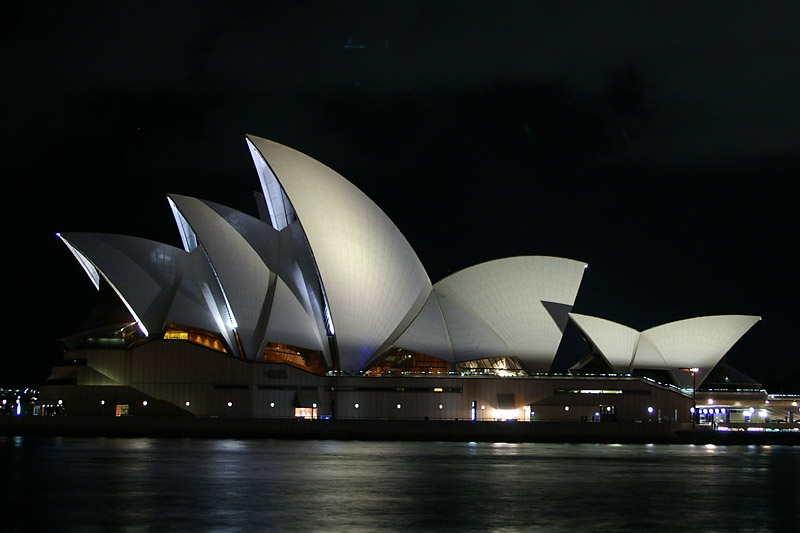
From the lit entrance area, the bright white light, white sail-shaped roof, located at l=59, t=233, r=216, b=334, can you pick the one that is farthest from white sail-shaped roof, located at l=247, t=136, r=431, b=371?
the bright white light

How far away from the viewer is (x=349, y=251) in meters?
49.3

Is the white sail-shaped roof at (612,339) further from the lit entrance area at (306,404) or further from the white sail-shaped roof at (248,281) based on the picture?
the white sail-shaped roof at (248,281)

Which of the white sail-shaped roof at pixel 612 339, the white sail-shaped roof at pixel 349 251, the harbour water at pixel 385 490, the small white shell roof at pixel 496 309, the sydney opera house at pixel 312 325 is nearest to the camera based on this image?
the harbour water at pixel 385 490

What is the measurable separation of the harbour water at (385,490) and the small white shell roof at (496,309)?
1743 cm

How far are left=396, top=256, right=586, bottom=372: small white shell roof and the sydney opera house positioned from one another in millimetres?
86

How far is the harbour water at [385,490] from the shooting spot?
18969 millimetres

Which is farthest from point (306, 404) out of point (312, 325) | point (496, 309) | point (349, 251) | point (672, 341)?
Answer: point (672, 341)

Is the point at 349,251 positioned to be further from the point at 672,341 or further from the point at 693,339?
the point at 693,339

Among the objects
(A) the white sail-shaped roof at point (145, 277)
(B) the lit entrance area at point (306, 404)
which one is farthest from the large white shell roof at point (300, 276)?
(B) the lit entrance area at point (306, 404)

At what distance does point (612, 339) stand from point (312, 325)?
2047cm

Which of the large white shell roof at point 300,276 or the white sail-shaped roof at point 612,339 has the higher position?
the large white shell roof at point 300,276

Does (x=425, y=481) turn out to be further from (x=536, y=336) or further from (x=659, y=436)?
(x=536, y=336)

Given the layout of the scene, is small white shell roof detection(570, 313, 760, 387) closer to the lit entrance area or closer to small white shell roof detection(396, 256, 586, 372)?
small white shell roof detection(396, 256, 586, 372)

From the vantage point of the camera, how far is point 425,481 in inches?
1037
